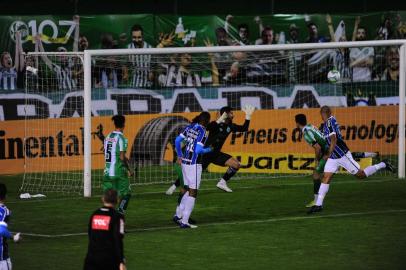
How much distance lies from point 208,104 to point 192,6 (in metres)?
5.59

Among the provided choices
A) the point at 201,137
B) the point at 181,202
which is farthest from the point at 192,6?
the point at 201,137

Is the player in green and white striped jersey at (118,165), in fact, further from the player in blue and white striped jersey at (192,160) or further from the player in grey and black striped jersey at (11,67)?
the player in grey and black striped jersey at (11,67)

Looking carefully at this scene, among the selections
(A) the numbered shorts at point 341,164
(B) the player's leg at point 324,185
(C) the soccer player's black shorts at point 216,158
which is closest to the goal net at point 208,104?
(C) the soccer player's black shorts at point 216,158

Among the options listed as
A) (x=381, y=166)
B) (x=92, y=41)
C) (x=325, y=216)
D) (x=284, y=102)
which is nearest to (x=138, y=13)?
(x=92, y=41)

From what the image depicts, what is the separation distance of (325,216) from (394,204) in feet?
7.88

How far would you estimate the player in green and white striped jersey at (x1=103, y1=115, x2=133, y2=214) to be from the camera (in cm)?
2030

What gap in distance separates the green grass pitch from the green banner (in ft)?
18.4

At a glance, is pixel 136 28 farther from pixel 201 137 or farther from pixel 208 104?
pixel 201 137

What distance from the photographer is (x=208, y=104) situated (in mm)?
32438

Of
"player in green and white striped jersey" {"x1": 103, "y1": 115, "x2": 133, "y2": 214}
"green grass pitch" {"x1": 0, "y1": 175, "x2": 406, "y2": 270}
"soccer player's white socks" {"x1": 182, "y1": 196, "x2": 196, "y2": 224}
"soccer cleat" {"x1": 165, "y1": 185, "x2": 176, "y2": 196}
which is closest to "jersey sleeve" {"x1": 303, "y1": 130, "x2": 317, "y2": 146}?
"green grass pitch" {"x1": 0, "y1": 175, "x2": 406, "y2": 270}

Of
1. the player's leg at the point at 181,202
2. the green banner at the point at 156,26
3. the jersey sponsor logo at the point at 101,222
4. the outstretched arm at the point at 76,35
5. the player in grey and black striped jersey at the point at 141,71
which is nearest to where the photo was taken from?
the jersey sponsor logo at the point at 101,222

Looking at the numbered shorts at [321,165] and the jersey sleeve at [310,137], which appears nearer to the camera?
the jersey sleeve at [310,137]

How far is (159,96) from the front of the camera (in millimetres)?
31953

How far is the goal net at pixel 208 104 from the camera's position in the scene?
29.1 metres
